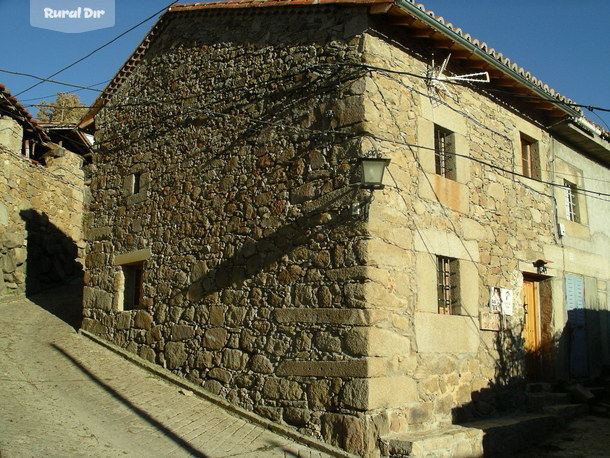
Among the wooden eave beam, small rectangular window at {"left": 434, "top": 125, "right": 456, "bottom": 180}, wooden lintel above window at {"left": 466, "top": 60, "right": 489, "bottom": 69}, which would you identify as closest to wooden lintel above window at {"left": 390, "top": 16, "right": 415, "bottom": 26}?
the wooden eave beam

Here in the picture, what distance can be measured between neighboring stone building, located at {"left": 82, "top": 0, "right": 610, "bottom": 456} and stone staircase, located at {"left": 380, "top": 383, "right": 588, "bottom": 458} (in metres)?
0.10

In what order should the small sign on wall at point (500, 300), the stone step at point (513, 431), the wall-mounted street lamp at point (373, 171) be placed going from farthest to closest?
the small sign on wall at point (500, 300) → the stone step at point (513, 431) → the wall-mounted street lamp at point (373, 171)

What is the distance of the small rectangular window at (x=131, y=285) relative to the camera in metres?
10.1

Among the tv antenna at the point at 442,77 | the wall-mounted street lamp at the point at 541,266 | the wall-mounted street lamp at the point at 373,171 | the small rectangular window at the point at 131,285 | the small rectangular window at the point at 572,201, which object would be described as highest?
the tv antenna at the point at 442,77

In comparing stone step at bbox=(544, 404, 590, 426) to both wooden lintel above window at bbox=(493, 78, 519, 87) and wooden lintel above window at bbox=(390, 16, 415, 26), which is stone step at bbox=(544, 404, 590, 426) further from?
wooden lintel above window at bbox=(390, 16, 415, 26)

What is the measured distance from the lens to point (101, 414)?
720 cm

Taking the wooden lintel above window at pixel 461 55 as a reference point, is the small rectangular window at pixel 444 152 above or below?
below

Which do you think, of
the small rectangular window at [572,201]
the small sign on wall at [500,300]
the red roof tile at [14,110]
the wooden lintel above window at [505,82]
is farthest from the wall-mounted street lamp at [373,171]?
the red roof tile at [14,110]

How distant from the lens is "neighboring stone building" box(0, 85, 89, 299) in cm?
1334

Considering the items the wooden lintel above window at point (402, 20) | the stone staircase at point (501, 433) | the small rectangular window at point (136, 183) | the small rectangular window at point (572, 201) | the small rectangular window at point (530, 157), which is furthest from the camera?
the small rectangular window at point (572, 201)

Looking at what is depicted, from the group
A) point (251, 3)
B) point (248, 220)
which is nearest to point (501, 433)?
point (248, 220)

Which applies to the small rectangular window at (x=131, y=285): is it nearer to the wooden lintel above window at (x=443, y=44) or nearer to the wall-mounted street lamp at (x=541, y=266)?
the wooden lintel above window at (x=443, y=44)

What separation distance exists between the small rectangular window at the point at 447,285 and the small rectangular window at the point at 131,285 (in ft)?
16.5

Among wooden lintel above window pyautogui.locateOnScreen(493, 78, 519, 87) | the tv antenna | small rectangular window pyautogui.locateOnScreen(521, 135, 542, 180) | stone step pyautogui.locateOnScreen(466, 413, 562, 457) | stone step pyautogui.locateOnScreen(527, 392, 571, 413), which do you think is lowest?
stone step pyautogui.locateOnScreen(466, 413, 562, 457)
